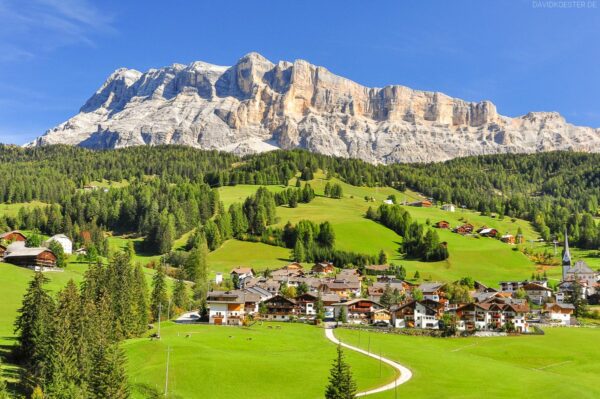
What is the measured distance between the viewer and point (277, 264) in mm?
183750

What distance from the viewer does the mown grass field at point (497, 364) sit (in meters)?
64.2

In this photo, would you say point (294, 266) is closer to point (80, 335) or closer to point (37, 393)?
point (80, 335)

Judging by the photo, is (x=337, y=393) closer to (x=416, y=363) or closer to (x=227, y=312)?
(x=416, y=363)

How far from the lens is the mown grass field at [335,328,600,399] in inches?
2530

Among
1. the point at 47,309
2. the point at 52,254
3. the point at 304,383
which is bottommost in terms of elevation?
the point at 304,383

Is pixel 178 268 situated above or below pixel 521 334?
above

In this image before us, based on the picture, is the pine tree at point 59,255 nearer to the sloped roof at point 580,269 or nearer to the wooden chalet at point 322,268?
the wooden chalet at point 322,268

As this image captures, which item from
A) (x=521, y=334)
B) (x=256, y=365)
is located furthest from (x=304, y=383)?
(x=521, y=334)

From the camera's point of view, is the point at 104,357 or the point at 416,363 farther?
the point at 416,363

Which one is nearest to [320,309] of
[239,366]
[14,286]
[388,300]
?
[388,300]

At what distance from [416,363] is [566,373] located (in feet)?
63.0

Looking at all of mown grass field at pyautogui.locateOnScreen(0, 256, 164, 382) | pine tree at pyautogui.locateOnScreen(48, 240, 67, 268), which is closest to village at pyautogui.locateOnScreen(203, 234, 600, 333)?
mown grass field at pyautogui.locateOnScreen(0, 256, 164, 382)

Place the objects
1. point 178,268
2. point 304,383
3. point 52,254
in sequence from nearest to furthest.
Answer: point 304,383 → point 52,254 → point 178,268

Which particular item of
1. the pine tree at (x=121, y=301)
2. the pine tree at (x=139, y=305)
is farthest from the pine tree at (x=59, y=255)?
the pine tree at (x=121, y=301)
